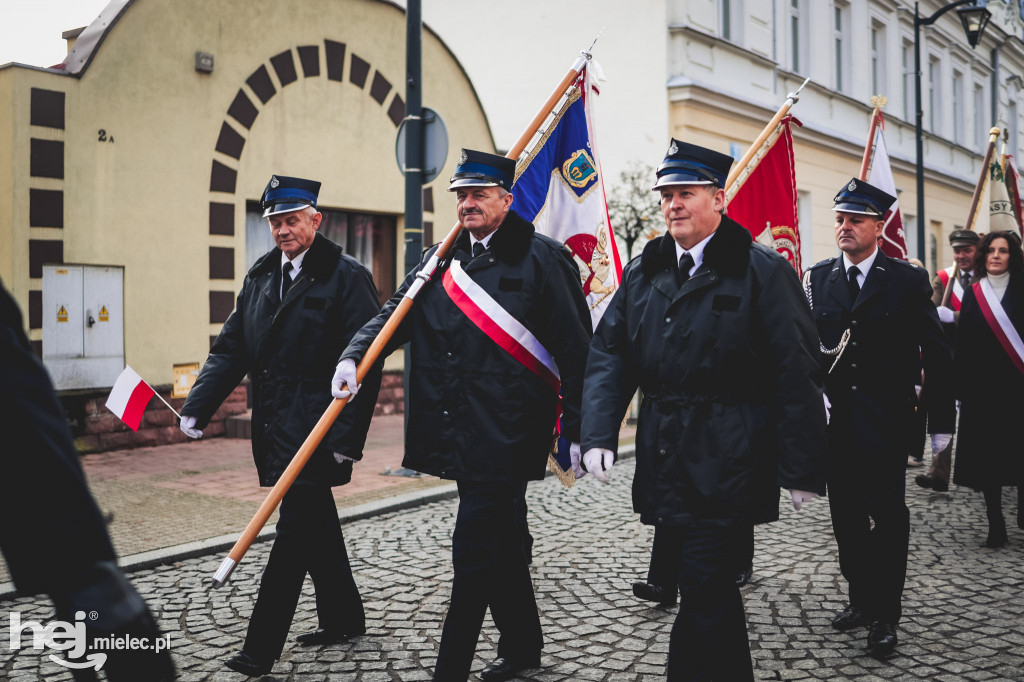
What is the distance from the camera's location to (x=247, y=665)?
150 inches

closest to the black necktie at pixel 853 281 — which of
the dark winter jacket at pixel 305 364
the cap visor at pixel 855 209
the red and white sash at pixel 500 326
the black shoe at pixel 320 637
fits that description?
the cap visor at pixel 855 209

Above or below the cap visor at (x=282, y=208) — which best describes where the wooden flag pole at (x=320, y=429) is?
below

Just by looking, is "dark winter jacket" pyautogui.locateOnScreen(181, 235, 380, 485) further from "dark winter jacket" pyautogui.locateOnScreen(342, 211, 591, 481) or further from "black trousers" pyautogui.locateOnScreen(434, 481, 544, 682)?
"black trousers" pyautogui.locateOnScreen(434, 481, 544, 682)

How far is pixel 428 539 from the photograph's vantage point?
6184 millimetres

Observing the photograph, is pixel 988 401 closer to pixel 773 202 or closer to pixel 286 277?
pixel 773 202

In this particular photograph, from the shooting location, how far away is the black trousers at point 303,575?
12.8ft

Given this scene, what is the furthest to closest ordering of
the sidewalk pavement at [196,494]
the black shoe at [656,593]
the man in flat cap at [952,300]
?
the man in flat cap at [952,300]
the sidewalk pavement at [196,494]
the black shoe at [656,593]

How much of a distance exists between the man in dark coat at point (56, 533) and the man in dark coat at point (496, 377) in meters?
2.03

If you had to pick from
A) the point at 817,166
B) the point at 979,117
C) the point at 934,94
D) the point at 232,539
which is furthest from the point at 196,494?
the point at 979,117

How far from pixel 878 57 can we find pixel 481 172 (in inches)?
840

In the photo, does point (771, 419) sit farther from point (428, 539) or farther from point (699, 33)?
point (699, 33)

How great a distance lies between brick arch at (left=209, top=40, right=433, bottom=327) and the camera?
424 inches

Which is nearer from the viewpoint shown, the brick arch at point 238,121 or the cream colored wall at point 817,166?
the brick arch at point 238,121

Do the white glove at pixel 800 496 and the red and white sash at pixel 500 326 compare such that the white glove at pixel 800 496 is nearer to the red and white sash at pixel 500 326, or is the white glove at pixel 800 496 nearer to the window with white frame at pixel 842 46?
the red and white sash at pixel 500 326
